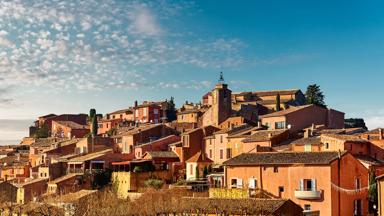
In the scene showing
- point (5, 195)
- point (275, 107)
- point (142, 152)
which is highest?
point (275, 107)

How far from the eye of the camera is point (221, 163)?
2418 inches

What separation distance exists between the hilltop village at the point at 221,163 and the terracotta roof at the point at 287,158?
3.7 inches

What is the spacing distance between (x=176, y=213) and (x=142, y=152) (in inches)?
1123

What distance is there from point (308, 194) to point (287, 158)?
12.4 ft

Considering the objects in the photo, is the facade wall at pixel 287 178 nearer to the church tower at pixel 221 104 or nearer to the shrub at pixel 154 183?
the shrub at pixel 154 183

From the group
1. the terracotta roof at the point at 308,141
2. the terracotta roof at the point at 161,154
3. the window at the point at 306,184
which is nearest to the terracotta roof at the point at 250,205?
the window at the point at 306,184

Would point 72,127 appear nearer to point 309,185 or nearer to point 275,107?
point 275,107

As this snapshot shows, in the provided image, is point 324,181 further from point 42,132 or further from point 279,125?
point 42,132

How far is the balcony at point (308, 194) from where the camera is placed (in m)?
42.8

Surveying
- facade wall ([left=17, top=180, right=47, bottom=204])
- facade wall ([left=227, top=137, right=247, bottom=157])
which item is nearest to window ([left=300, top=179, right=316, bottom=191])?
facade wall ([left=227, top=137, right=247, bottom=157])

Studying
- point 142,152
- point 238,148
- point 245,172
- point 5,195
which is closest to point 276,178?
point 245,172

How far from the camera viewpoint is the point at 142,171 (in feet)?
197

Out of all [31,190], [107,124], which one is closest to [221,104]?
[31,190]

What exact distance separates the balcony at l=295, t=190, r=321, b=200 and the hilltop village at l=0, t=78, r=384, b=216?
75 millimetres
